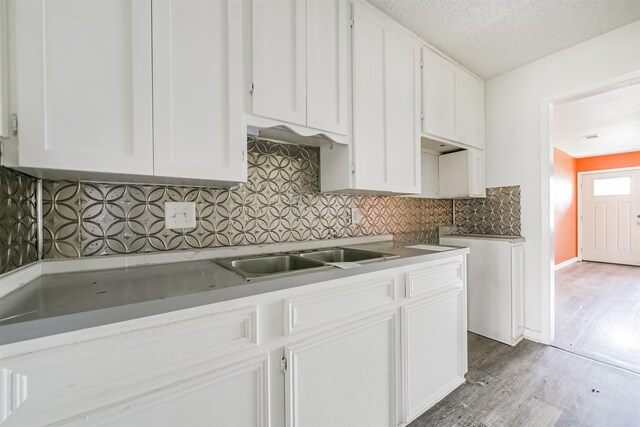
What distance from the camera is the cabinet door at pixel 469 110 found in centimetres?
241

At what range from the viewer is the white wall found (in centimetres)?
212

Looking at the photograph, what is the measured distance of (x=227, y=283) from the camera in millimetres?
925

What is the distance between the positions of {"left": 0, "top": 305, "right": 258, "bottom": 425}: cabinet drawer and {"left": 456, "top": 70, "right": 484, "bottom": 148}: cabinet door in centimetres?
247

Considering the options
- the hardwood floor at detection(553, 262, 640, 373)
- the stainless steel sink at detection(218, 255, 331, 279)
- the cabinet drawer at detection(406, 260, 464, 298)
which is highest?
the stainless steel sink at detection(218, 255, 331, 279)

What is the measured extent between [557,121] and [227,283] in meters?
4.96

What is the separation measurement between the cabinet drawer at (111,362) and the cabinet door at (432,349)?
100cm

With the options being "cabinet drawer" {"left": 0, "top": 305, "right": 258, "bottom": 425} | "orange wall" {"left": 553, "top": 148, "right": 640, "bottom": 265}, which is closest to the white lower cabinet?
"cabinet drawer" {"left": 0, "top": 305, "right": 258, "bottom": 425}

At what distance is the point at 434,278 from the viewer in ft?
5.18

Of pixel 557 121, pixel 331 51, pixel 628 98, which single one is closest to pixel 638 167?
pixel 557 121

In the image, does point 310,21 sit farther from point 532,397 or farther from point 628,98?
point 628,98

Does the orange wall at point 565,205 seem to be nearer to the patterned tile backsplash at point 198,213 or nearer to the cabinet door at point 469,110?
the cabinet door at point 469,110

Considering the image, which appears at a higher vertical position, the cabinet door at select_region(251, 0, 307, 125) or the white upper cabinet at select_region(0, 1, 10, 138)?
the cabinet door at select_region(251, 0, 307, 125)

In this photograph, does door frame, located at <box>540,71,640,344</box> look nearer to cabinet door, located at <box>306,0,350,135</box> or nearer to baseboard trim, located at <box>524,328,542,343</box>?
baseboard trim, located at <box>524,328,542,343</box>

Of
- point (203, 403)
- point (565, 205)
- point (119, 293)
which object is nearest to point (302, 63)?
point (119, 293)
